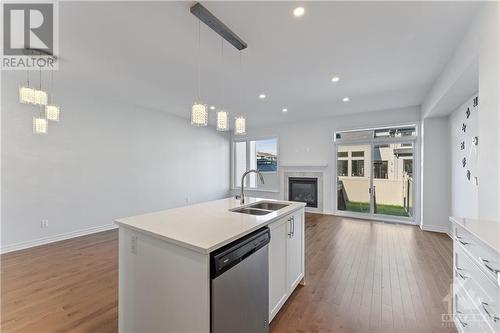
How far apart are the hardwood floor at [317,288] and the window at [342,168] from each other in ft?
7.98

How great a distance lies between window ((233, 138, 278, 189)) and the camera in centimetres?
752

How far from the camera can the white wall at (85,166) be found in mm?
3432

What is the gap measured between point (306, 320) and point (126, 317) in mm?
1540

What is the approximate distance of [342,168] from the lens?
6.09 m

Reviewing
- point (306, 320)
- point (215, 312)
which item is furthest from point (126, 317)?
point (306, 320)

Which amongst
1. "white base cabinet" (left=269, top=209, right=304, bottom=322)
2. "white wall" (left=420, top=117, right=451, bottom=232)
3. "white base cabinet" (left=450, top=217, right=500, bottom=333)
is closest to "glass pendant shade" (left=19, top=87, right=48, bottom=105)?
"white base cabinet" (left=269, top=209, right=304, bottom=322)

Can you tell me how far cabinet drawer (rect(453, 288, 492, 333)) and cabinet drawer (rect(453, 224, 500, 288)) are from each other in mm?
361

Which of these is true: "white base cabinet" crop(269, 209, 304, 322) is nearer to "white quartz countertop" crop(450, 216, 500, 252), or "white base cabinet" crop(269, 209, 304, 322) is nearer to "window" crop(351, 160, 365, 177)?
"white quartz countertop" crop(450, 216, 500, 252)

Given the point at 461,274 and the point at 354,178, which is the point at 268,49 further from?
the point at 354,178

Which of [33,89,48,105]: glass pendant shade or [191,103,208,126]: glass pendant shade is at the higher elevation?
[33,89,48,105]: glass pendant shade

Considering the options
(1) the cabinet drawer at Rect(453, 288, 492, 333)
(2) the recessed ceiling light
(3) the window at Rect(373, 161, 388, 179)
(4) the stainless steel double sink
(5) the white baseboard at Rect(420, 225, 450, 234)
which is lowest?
(5) the white baseboard at Rect(420, 225, 450, 234)

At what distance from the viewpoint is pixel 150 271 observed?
1.46m

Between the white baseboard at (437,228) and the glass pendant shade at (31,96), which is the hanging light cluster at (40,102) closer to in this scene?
the glass pendant shade at (31,96)

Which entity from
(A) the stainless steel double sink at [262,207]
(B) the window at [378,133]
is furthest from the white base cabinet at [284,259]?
(B) the window at [378,133]
